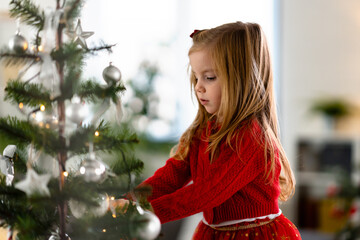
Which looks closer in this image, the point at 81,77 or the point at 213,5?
the point at 81,77

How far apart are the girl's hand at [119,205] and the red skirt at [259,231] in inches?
13.1

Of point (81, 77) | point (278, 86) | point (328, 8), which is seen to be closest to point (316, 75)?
point (278, 86)

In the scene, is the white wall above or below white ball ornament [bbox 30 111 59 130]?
below

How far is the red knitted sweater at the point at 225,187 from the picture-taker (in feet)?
3.14

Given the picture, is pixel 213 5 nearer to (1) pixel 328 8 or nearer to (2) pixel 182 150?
(1) pixel 328 8

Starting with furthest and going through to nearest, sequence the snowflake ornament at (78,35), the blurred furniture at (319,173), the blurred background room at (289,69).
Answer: the blurred background room at (289,69) → the blurred furniture at (319,173) → the snowflake ornament at (78,35)

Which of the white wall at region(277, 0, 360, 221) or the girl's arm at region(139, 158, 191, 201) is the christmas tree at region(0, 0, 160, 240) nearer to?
the girl's arm at region(139, 158, 191, 201)

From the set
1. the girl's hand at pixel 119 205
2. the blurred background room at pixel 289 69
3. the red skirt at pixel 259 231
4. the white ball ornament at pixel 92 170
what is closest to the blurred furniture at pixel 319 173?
the blurred background room at pixel 289 69

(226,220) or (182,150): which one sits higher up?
(182,150)

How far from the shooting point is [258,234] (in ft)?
3.47

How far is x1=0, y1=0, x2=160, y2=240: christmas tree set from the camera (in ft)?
2.38

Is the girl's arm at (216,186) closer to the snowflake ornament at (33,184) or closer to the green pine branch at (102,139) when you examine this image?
the green pine branch at (102,139)

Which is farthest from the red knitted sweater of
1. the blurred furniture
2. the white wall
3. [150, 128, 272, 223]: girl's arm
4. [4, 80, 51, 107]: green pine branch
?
the white wall

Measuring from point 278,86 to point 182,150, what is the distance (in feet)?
9.46
